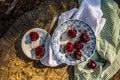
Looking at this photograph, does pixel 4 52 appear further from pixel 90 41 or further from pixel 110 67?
pixel 110 67

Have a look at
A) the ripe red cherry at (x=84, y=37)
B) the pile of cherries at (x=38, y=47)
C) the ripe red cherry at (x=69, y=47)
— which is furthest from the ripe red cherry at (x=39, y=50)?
the ripe red cherry at (x=84, y=37)

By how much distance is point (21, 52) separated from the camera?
276 centimetres

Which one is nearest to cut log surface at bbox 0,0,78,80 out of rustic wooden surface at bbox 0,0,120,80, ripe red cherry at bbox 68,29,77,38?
rustic wooden surface at bbox 0,0,120,80

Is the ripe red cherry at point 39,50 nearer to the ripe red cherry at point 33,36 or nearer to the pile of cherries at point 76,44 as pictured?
the ripe red cherry at point 33,36

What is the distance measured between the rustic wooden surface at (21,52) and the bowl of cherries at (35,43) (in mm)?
57

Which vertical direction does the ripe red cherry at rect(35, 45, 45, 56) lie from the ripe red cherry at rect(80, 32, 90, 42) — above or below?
below

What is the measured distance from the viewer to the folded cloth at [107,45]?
2.82 metres

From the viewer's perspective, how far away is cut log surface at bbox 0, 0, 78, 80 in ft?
8.98

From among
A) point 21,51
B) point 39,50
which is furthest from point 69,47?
point 21,51

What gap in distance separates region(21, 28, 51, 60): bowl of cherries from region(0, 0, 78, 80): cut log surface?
6cm

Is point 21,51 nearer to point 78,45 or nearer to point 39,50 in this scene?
point 39,50

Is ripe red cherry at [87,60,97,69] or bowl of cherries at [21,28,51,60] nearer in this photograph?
bowl of cherries at [21,28,51,60]

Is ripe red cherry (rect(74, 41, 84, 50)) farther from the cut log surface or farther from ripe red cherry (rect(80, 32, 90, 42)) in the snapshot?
the cut log surface

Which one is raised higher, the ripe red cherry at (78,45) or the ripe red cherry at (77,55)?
the ripe red cherry at (78,45)
